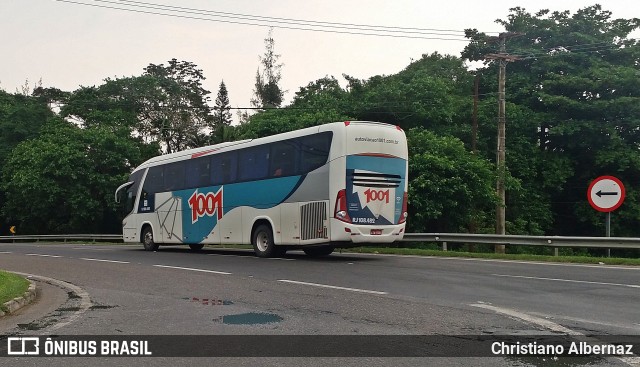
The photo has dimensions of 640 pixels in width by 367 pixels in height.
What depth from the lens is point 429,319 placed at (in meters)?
8.13

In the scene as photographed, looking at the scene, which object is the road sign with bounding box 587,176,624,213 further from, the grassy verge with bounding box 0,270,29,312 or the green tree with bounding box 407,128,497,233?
the grassy verge with bounding box 0,270,29,312

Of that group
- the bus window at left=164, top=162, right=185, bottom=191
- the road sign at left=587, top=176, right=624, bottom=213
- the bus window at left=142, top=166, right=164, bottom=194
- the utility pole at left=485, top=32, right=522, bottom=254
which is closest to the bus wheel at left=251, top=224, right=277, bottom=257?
the bus window at left=164, top=162, right=185, bottom=191

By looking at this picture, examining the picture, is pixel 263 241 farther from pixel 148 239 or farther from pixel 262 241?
pixel 148 239

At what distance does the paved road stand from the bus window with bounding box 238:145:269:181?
4270 millimetres

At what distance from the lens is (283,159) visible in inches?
739

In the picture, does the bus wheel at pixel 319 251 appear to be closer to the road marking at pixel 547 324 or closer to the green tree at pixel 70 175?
the road marking at pixel 547 324

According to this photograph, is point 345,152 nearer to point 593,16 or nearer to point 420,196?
point 420,196

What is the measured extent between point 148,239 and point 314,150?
11350mm

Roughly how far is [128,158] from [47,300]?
4040 cm

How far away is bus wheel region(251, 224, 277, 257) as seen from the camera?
19.4 metres

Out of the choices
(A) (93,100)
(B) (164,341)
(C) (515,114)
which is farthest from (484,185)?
(A) (93,100)

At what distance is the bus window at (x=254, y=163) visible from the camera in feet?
64.1

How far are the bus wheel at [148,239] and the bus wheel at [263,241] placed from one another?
24.5 feet

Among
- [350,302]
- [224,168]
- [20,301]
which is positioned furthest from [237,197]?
[350,302]
